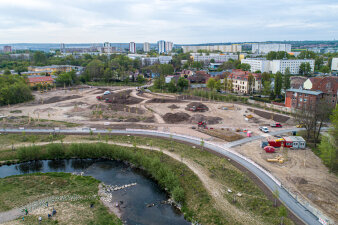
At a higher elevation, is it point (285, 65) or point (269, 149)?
point (285, 65)

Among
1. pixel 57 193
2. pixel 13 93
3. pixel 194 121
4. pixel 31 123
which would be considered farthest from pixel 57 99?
pixel 57 193

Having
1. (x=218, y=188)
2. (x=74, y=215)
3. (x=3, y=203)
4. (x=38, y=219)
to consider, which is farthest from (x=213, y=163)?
(x=3, y=203)

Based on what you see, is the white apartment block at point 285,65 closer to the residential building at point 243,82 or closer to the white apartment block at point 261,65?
the white apartment block at point 261,65

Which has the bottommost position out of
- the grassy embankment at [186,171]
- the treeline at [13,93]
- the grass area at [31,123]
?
the grassy embankment at [186,171]

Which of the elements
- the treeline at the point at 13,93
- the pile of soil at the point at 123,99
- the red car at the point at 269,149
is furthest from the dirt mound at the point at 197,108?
the treeline at the point at 13,93

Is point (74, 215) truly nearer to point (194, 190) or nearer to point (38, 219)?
point (38, 219)

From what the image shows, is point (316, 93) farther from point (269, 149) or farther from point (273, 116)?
point (269, 149)
